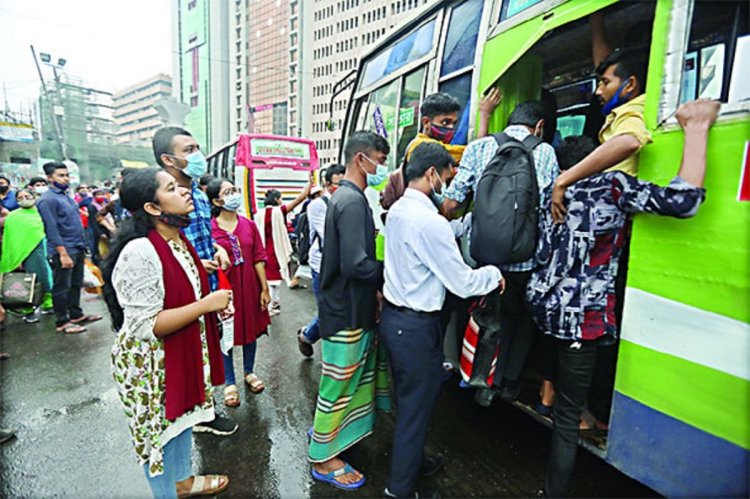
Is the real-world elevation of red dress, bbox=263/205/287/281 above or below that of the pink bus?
below

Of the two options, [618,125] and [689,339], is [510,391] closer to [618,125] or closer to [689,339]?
[689,339]

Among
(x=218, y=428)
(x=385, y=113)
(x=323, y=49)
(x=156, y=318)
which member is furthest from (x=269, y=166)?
(x=323, y=49)

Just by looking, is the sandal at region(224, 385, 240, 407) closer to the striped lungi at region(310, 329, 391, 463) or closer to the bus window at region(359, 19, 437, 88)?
the striped lungi at region(310, 329, 391, 463)

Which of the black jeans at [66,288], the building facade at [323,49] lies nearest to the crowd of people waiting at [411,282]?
the black jeans at [66,288]

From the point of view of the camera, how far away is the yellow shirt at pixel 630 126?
1635 mm

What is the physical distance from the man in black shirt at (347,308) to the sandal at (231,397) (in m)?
1.15

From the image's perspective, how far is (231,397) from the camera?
10.6ft

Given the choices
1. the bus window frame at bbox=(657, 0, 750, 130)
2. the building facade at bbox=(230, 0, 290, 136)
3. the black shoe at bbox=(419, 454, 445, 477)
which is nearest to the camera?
the bus window frame at bbox=(657, 0, 750, 130)

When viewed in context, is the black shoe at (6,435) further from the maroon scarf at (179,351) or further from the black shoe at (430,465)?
the black shoe at (430,465)

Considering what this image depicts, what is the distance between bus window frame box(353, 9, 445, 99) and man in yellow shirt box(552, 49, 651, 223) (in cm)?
155

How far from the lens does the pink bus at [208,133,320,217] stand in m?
11.9

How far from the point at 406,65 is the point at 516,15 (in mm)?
1389

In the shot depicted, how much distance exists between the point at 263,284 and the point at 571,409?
2462 mm

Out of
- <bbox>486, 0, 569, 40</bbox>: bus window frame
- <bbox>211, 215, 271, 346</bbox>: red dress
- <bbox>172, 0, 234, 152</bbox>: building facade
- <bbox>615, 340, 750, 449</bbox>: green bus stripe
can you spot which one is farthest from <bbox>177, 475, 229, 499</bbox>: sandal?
<bbox>172, 0, 234, 152</bbox>: building facade
